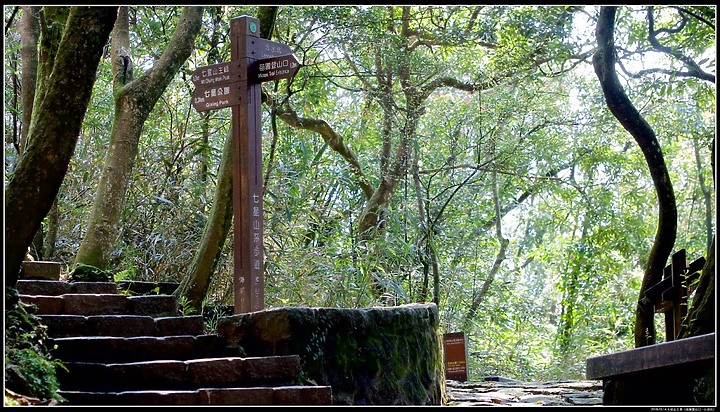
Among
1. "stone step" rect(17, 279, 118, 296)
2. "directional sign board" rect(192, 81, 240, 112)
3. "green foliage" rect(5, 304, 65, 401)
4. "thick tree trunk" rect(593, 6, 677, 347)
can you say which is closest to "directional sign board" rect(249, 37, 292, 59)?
"directional sign board" rect(192, 81, 240, 112)

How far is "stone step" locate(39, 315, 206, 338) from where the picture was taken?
202 inches

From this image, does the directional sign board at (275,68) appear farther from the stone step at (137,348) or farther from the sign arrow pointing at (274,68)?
the stone step at (137,348)

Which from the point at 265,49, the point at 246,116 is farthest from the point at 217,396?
the point at 265,49

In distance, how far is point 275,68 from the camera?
616 centimetres

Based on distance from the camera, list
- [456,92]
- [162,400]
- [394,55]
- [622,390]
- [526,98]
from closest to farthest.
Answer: [162,400] < [622,390] < [394,55] < [526,98] < [456,92]

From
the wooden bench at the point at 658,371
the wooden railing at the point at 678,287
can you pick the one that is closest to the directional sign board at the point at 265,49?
the wooden bench at the point at 658,371

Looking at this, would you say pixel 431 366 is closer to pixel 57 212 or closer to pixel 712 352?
pixel 712 352

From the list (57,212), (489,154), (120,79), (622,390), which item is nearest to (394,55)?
(489,154)

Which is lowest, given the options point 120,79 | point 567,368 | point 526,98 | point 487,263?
point 567,368

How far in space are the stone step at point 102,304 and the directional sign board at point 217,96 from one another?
5.09ft

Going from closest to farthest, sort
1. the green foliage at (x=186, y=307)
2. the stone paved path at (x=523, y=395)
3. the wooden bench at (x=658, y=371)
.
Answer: the wooden bench at (x=658, y=371)
the stone paved path at (x=523, y=395)
the green foliage at (x=186, y=307)

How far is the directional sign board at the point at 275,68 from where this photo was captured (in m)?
5.99

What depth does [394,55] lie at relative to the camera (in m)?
10.8

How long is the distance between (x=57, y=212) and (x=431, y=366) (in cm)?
402
